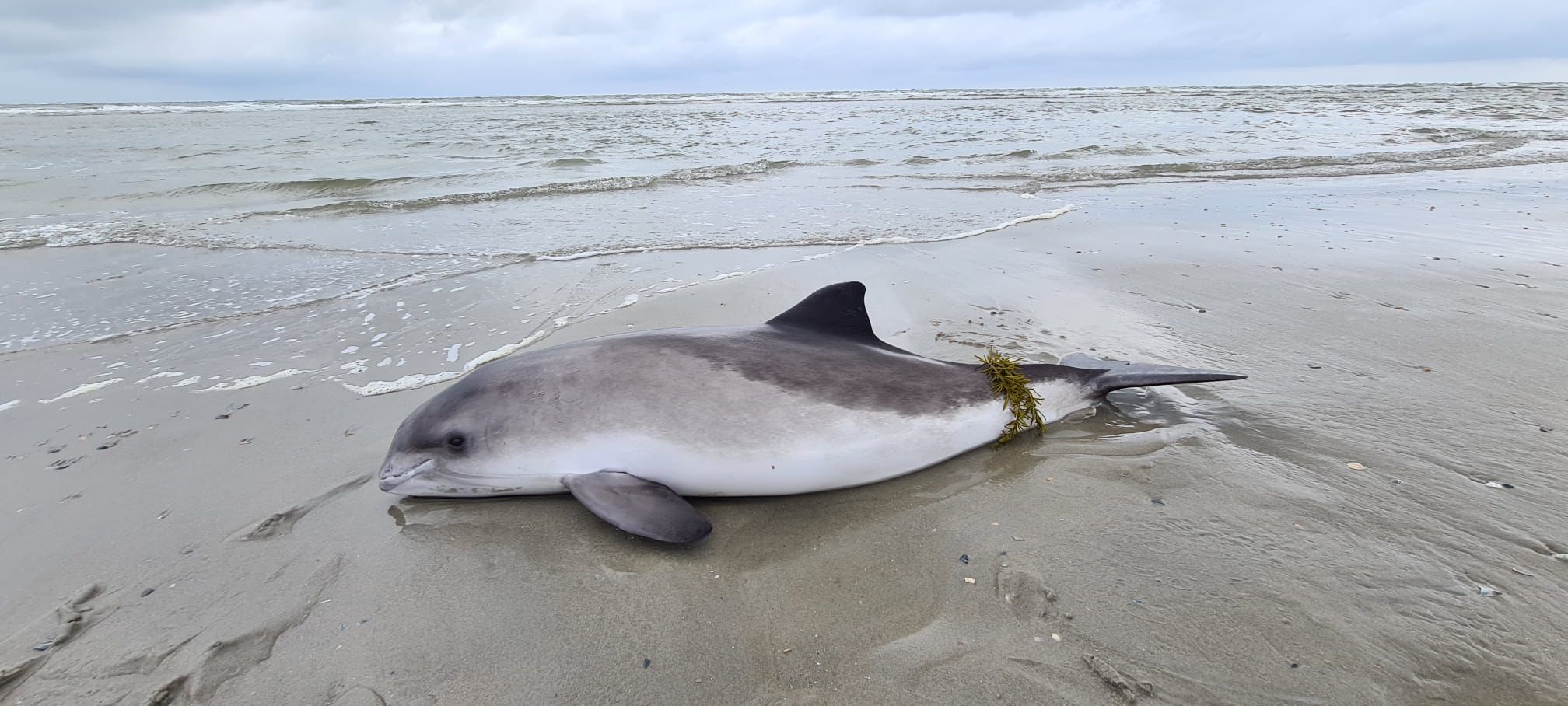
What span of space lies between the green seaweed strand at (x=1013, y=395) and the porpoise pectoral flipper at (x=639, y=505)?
1481mm

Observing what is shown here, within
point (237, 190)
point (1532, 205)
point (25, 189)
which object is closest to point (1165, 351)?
point (1532, 205)

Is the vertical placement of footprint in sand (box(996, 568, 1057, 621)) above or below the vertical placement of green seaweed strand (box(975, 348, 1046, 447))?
below

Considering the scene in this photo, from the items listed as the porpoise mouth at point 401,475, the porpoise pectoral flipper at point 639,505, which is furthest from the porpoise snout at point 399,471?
the porpoise pectoral flipper at point 639,505

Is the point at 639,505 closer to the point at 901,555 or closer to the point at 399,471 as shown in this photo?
the point at 901,555

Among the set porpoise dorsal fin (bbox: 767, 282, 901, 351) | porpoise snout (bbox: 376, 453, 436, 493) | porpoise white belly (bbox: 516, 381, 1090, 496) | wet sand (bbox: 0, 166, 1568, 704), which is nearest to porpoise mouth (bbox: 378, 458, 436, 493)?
porpoise snout (bbox: 376, 453, 436, 493)

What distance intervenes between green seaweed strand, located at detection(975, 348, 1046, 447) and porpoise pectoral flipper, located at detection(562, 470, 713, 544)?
1481 millimetres

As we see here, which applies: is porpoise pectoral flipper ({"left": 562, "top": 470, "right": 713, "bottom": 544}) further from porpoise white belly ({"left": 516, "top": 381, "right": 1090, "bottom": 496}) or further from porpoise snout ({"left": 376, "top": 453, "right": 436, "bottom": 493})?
porpoise snout ({"left": 376, "top": 453, "right": 436, "bottom": 493})

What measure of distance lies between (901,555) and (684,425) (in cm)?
99

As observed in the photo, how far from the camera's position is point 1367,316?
Result: 200 inches

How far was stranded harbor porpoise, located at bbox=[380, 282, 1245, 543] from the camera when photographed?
10.1ft

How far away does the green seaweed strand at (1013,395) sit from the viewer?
3.48 metres

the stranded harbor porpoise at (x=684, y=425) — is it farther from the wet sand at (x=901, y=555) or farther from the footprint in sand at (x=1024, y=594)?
the footprint in sand at (x=1024, y=594)

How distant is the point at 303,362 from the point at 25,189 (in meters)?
13.1

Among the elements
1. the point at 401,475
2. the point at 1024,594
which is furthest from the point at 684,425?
the point at 1024,594
